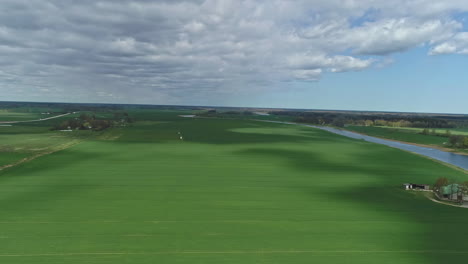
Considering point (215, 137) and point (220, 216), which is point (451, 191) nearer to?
point (220, 216)

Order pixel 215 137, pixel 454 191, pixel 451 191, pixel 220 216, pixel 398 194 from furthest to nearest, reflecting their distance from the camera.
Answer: pixel 215 137 < pixel 398 194 < pixel 451 191 < pixel 454 191 < pixel 220 216

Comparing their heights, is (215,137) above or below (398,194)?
above

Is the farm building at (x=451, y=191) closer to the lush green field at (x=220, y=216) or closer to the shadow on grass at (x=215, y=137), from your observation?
the lush green field at (x=220, y=216)

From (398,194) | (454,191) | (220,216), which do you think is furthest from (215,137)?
(454,191)

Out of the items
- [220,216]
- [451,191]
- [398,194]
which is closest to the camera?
[220,216]

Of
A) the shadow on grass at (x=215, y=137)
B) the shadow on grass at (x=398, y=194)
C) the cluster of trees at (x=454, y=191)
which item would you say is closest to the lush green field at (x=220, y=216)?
the shadow on grass at (x=398, y=194)

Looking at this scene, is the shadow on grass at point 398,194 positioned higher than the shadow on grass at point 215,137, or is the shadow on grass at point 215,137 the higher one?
the shadow on grass at point 215,137

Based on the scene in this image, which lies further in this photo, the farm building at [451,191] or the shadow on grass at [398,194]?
the farm building at [451,191]

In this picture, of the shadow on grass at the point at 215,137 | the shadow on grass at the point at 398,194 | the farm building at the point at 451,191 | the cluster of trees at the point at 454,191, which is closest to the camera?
the shadow on grass at the point at 398,194

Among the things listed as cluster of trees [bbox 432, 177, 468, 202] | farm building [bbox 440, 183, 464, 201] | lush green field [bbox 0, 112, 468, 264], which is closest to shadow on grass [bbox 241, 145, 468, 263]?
lush green field [bbox 0, 112, 468, 264]
